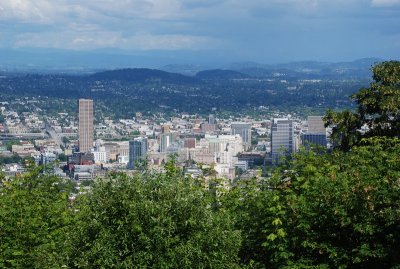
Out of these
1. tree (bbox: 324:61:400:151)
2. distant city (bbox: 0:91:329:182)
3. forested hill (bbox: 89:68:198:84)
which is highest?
forested hill (bbox: 89:68:198:84)

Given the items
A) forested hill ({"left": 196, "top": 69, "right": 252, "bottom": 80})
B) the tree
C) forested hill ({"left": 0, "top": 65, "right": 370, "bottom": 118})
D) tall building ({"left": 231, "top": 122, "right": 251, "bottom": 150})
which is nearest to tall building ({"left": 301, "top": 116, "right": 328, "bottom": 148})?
the tree

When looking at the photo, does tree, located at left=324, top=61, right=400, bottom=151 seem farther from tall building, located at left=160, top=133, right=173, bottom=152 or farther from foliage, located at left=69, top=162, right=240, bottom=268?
tall building, located at left=160, top=133, right=173, bottom=152

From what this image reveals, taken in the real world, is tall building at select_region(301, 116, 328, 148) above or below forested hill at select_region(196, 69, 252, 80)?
below

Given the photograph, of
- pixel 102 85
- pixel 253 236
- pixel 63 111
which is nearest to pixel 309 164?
pixel 253 236

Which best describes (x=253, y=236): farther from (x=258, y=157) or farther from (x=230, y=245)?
(x=258, y=157)

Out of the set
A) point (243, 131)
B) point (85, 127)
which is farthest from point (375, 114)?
point (85, 127)

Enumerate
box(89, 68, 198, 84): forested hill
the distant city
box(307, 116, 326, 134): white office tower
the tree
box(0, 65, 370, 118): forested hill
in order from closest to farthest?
the tree, box(307, 116, 326, 134): white office tower, the distant city, box(0, 65, 370, 118): forested hill, box(89, 68, 198, 84): forested hill

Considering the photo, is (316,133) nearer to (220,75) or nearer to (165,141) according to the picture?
(165,141)
